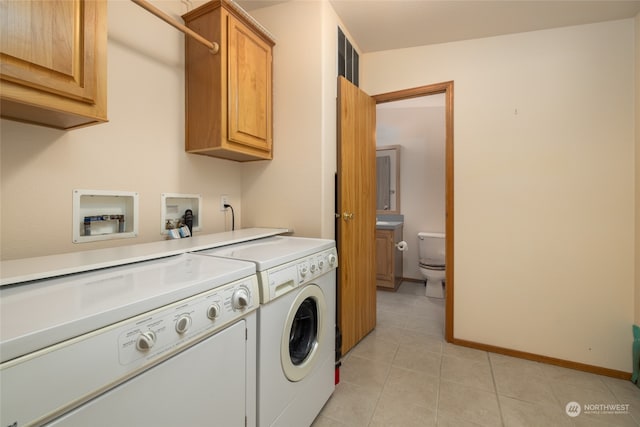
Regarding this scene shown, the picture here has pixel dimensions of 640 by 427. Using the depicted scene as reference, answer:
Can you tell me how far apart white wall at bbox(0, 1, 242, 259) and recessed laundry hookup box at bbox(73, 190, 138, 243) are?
30 millimetres

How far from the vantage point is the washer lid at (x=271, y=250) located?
1107 mm

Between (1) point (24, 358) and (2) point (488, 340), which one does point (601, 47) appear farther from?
(1) point (24, 358)

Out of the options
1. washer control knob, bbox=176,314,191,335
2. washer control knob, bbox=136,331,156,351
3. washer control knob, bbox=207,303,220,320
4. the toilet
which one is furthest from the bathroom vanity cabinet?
washer control knob, bbox=136,331,156,351

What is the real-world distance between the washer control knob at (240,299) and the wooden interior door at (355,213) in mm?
1064

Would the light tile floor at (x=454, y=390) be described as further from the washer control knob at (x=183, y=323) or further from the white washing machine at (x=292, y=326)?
the washer control knob at (x=183, y=323)

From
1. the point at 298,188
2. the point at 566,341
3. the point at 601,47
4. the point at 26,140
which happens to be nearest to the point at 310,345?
the point at 298,188

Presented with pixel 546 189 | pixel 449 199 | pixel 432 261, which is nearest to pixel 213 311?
pixel 449 199

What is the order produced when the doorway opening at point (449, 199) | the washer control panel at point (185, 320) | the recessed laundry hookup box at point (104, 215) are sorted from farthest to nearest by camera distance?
1. the doorway opening at point (449, 199)
2. the recessed laundry hookup box at point (104, 215)
3. the washer control panel at point (185, 320)

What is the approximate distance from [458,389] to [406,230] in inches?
97.9

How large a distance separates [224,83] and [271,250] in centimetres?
99

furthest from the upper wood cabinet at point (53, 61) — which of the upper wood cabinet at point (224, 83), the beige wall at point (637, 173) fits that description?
the beige wall at point (637, 173)

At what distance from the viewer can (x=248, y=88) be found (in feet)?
5.50

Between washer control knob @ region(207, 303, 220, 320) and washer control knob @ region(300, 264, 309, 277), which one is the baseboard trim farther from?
washer control knob @ region(207, 303, 220, 320)

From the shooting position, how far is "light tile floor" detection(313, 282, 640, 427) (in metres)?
1.46
